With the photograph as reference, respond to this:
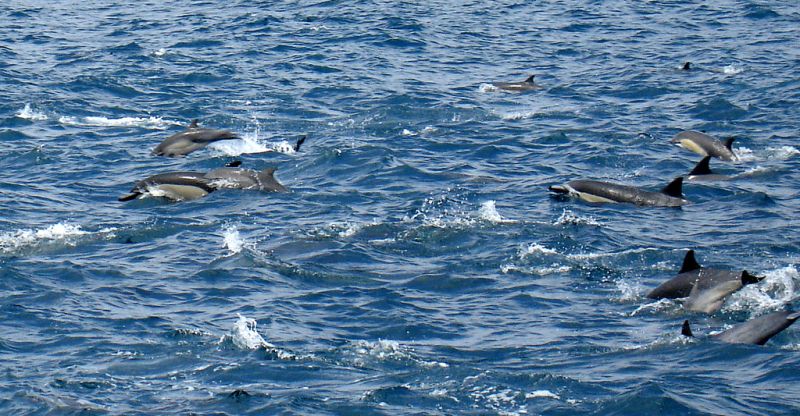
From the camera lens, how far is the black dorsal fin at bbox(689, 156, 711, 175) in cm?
2411

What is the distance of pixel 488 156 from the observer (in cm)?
2680

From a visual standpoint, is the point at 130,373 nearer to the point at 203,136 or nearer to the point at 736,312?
the point at 736,312

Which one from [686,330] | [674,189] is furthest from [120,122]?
[686,330]

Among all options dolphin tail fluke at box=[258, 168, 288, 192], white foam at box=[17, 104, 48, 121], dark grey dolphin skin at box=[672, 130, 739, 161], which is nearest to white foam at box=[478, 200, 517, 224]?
dolphin tail fluke at box=[258, 168, 288, 192]

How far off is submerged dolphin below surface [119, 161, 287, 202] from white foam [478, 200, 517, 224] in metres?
4.00

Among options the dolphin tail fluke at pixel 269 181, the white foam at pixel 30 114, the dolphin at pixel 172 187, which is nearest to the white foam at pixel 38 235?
the dolphin at pixel 172 187

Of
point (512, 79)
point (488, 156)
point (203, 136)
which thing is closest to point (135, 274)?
point (203, 136)

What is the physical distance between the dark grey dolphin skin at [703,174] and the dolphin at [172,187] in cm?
923

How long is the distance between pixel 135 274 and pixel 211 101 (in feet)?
42.9

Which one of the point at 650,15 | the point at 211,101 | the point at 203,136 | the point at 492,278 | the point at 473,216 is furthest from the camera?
the point at 650,15

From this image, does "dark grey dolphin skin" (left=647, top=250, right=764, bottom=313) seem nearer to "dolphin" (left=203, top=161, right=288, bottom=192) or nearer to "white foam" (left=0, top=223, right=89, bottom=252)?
"dolphin" (left=203, top=161, right=288, bottom=192)

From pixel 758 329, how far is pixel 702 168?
885 cm

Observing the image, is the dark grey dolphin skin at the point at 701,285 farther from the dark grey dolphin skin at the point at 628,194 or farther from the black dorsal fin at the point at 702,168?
the black dorsal fin at the point at 702,168

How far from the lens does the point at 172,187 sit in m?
23.0
